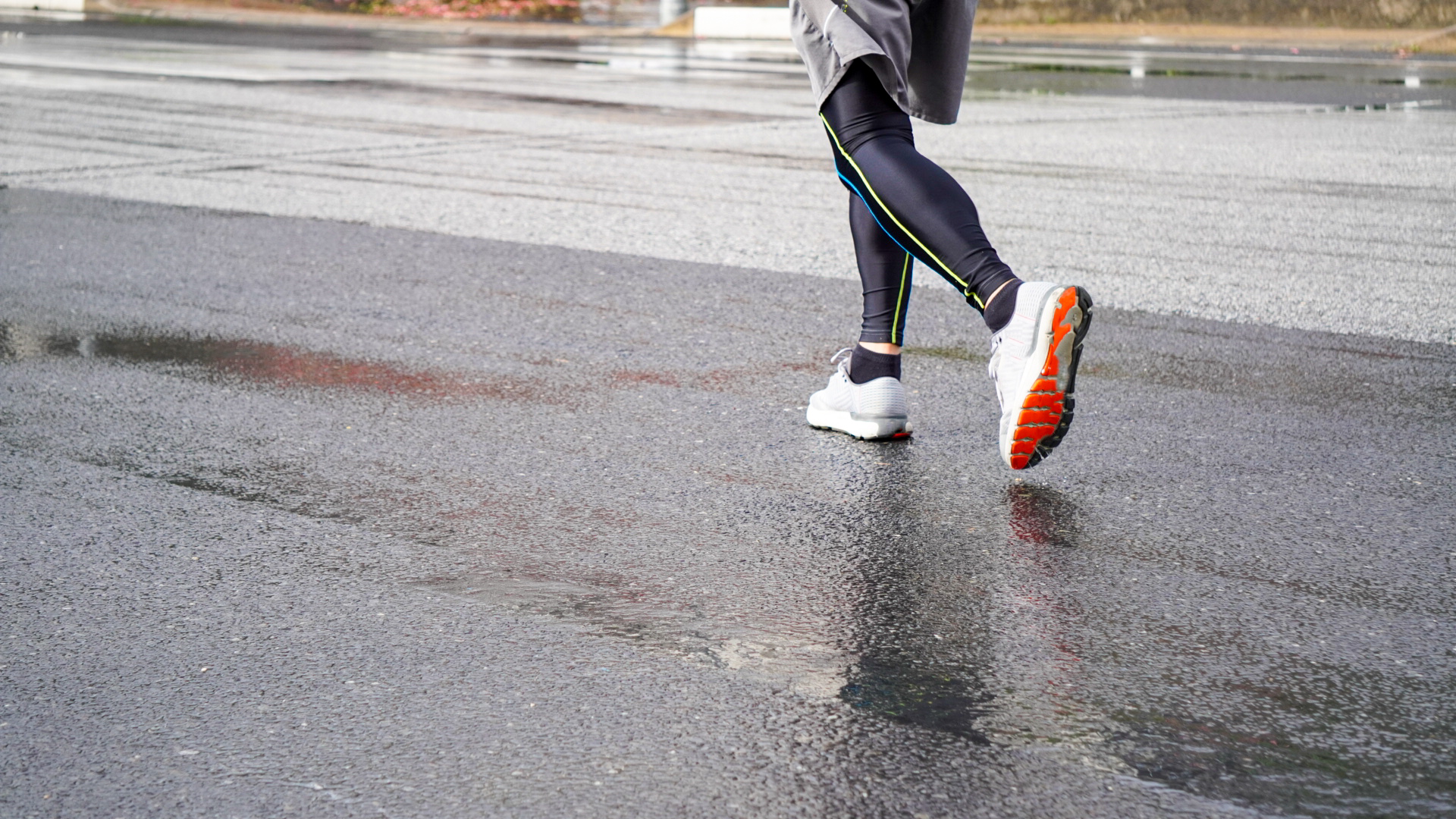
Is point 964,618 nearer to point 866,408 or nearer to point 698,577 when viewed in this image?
point 698,577

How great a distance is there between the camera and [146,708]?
2426 millimetres

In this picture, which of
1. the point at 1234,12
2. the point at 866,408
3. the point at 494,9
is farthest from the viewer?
the point at 494,9

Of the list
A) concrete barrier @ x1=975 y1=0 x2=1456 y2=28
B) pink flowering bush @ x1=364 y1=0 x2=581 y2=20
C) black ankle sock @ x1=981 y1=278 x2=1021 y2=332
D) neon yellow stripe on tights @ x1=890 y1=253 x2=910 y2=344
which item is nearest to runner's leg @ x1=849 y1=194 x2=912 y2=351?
neon yellow stripe on tights @ x1=890 y1=253 x2=910 y2=344

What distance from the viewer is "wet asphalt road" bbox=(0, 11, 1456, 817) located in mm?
2230

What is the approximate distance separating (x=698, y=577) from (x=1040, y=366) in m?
0.94

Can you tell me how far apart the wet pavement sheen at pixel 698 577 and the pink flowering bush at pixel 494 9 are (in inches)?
1233

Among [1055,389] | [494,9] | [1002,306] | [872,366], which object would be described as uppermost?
[1002,306]

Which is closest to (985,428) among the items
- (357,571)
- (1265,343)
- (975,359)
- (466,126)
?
(975,359)

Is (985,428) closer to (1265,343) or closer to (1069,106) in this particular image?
(1265,343)

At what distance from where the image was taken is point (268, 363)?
4.83 m

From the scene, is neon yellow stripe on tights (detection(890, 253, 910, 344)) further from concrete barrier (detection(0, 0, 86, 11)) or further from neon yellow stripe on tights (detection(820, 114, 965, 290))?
concrete barrier (detection(0, 0, 86, 11))

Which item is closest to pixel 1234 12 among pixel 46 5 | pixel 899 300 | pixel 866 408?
pixel 46 5

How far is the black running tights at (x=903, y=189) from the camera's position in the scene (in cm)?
364

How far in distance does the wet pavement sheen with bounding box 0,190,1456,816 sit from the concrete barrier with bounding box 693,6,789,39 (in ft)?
80.4
